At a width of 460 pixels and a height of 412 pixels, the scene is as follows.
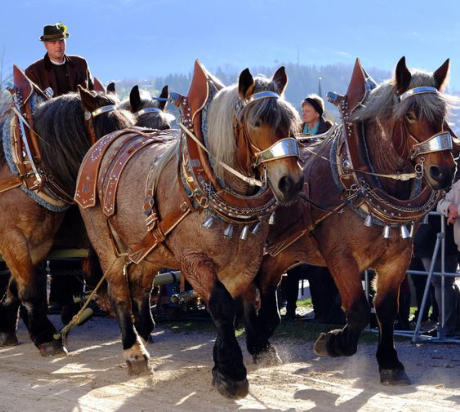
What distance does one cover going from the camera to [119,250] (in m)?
6.56

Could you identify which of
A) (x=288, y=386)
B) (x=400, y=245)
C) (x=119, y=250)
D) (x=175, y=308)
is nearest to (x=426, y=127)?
(x=400, y=245)

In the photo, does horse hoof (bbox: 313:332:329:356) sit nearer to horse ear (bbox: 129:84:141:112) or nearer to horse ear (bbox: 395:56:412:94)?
horse ear (bbox: 395:56:412:94)

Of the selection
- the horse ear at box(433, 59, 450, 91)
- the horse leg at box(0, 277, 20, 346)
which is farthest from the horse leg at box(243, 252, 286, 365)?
the horse leg at box(0, 277, 20, 346)

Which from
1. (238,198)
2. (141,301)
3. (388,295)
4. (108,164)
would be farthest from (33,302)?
(388,295)

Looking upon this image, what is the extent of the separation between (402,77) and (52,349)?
3618 millimetres

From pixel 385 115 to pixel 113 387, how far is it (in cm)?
262

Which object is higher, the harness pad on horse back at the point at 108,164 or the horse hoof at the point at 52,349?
the harness pad on horse back at the point at 108,164

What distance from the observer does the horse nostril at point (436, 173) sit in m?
5.37

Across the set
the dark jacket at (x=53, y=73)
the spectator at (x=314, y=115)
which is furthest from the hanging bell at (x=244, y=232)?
the spectator at (x=314, y=115)

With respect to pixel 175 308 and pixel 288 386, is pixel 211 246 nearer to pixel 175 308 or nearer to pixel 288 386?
pixel 288 386

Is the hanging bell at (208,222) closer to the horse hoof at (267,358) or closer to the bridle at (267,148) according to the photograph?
the bridle at (267,148)

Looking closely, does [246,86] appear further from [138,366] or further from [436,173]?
[138,366]

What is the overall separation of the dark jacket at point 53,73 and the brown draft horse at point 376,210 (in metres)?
2.45

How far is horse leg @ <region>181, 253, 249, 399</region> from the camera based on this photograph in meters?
5.36
